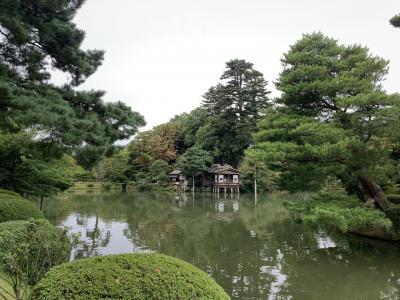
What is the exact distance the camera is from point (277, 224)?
18.6m

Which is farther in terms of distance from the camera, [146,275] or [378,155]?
[378,155]

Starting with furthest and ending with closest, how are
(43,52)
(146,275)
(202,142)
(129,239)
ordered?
(202,142), (129,239), (43,52), (146,275)

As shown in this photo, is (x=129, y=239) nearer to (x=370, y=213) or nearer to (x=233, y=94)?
(x=370, y=213)

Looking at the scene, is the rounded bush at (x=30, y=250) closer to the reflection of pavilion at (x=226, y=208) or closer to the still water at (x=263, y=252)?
the still water at (x=263, y=252)

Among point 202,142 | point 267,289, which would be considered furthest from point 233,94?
point 267,289

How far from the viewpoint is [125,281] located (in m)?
3.27

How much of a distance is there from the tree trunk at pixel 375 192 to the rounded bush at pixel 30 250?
10563 millimetres

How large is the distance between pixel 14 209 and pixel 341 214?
900 centimetres

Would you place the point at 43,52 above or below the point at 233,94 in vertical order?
below

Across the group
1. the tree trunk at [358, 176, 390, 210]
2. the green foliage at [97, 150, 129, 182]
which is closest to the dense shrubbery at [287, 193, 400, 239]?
the tree trunk at [358, 176, 390, 210]

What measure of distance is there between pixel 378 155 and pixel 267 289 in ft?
21.1

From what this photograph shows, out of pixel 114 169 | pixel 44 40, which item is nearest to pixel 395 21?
pixel 44 40

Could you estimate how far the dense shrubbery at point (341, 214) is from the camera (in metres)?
10.4

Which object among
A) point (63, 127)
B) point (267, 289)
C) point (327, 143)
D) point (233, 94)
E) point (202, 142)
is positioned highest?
point (233, 94)
